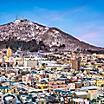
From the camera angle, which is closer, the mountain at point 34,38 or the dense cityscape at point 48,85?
the dense cityscape at point 48,85

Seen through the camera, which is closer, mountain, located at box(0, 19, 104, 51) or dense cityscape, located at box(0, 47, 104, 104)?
dense cityscape, located at box(0, 47, 104, 104)

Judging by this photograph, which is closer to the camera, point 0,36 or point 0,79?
point 0,79

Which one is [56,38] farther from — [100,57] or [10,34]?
[100,57]

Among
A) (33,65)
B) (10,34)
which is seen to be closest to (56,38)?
(10,34)

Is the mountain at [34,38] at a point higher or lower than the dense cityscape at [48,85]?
higher

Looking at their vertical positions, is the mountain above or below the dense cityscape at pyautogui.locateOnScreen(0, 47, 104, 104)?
above

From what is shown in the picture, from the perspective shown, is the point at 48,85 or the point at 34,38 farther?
the point at 34,38

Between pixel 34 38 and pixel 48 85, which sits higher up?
pixel 34 38

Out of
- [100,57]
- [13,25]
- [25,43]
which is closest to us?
[100,57]
